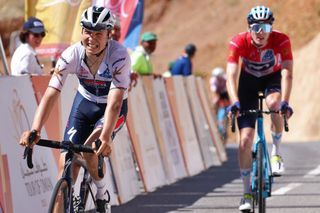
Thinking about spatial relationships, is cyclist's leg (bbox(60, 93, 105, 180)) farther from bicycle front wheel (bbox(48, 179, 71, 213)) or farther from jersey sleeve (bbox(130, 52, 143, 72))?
jersey sleeve (bbox(130, 52, 143, 72))

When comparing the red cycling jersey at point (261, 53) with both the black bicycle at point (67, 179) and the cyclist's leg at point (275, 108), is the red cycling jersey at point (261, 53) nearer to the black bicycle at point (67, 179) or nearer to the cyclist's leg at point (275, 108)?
the cyclist's leg at point (275, 108)

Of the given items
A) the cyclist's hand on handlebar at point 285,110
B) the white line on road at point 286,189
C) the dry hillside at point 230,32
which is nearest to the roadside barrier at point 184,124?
the white line on road at point 286,189

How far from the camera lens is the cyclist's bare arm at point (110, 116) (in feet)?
27.0

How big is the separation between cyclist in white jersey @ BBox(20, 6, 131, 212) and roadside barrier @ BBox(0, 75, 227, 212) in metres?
0.69

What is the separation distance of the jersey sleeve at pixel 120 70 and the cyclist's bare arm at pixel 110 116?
76 millimetres

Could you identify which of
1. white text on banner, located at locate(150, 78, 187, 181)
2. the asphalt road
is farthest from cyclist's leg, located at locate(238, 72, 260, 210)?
white text on banner, located at locate(150, 78, 187, 181)

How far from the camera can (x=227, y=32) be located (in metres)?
68.6

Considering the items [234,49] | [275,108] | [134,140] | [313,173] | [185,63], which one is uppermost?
[185,63]

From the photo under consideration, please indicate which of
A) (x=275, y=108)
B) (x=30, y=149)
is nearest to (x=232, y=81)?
(x=275, y=108)

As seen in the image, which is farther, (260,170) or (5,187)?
(260,170)

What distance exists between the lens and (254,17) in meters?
11.1

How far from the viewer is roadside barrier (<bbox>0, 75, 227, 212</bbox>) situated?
10.5 meters

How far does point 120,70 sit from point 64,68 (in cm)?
45

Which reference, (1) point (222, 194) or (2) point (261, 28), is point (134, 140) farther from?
(2) point (261, 28)
